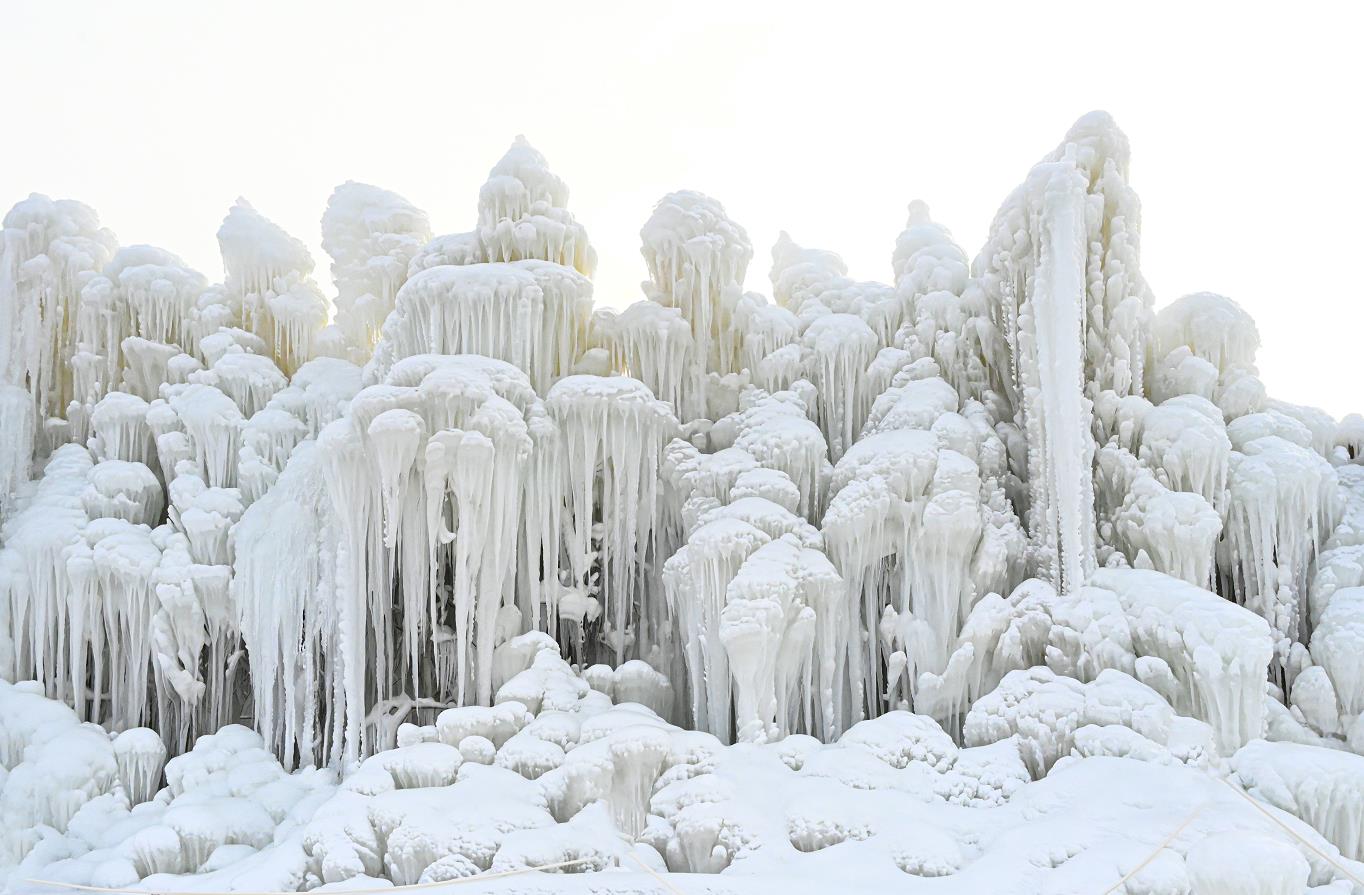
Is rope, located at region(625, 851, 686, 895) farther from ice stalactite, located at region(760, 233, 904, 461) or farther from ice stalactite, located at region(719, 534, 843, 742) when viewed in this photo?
ice stalactite, located at region(760, 233, 904, 461)

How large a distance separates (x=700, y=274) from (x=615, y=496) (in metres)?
3.60

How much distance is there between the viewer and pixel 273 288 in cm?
1619

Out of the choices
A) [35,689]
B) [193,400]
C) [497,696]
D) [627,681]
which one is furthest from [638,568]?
[35,689]

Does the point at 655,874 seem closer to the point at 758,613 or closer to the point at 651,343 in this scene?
the point at 758,613

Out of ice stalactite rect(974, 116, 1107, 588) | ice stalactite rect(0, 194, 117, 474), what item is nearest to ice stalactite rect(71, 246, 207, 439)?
ice stalactite rect(0, 194, 117, 474)

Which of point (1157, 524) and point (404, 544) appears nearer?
point (1157, 524)

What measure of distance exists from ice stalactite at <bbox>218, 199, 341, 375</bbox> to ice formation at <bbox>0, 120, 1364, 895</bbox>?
0.56m

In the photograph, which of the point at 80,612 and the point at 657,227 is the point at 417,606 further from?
the point at 657,227

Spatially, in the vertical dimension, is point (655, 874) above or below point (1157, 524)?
below

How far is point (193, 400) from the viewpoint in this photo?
14047mm

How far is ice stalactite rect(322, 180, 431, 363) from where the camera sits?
50.6 ft

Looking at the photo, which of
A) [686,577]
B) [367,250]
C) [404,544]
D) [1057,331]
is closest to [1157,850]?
[686,577]

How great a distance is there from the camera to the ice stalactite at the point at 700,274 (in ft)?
46.7

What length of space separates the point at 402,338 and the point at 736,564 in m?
5.46
